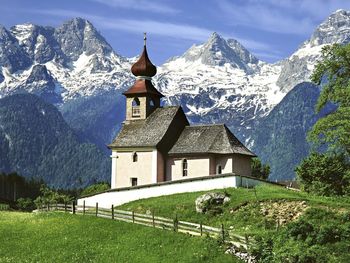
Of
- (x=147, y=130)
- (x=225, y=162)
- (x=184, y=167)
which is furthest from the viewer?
(x=147, y=130)

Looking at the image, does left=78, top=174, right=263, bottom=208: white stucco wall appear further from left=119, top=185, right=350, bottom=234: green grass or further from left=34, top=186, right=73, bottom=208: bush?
left=34, top=186, right=73, bottom=208: bush

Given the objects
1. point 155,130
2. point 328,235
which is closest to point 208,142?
point 155,130

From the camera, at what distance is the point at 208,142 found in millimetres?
70875

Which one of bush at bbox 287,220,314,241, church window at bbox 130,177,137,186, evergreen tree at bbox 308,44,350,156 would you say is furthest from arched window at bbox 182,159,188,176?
bush at bbox 287,220,314,241

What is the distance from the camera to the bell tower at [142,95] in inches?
3146

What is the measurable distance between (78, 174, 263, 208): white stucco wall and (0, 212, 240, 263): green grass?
1493 cm

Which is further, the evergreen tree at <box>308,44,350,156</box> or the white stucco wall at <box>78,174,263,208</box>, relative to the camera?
the white stucco wall at <box>78,174,263,208</box>

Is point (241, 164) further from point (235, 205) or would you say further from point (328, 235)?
point (328, 235)

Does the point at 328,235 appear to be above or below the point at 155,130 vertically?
below

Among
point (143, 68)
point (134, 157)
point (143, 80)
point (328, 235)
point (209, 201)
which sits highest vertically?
point (143, 68)

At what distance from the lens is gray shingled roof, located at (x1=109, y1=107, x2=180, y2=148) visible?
7438 cm

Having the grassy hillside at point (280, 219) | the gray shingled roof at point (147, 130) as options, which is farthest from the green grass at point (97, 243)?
the gray shingled roof at point (147, 130)

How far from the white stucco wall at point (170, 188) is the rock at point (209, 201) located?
18.4 feet

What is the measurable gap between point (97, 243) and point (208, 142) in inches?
1159
